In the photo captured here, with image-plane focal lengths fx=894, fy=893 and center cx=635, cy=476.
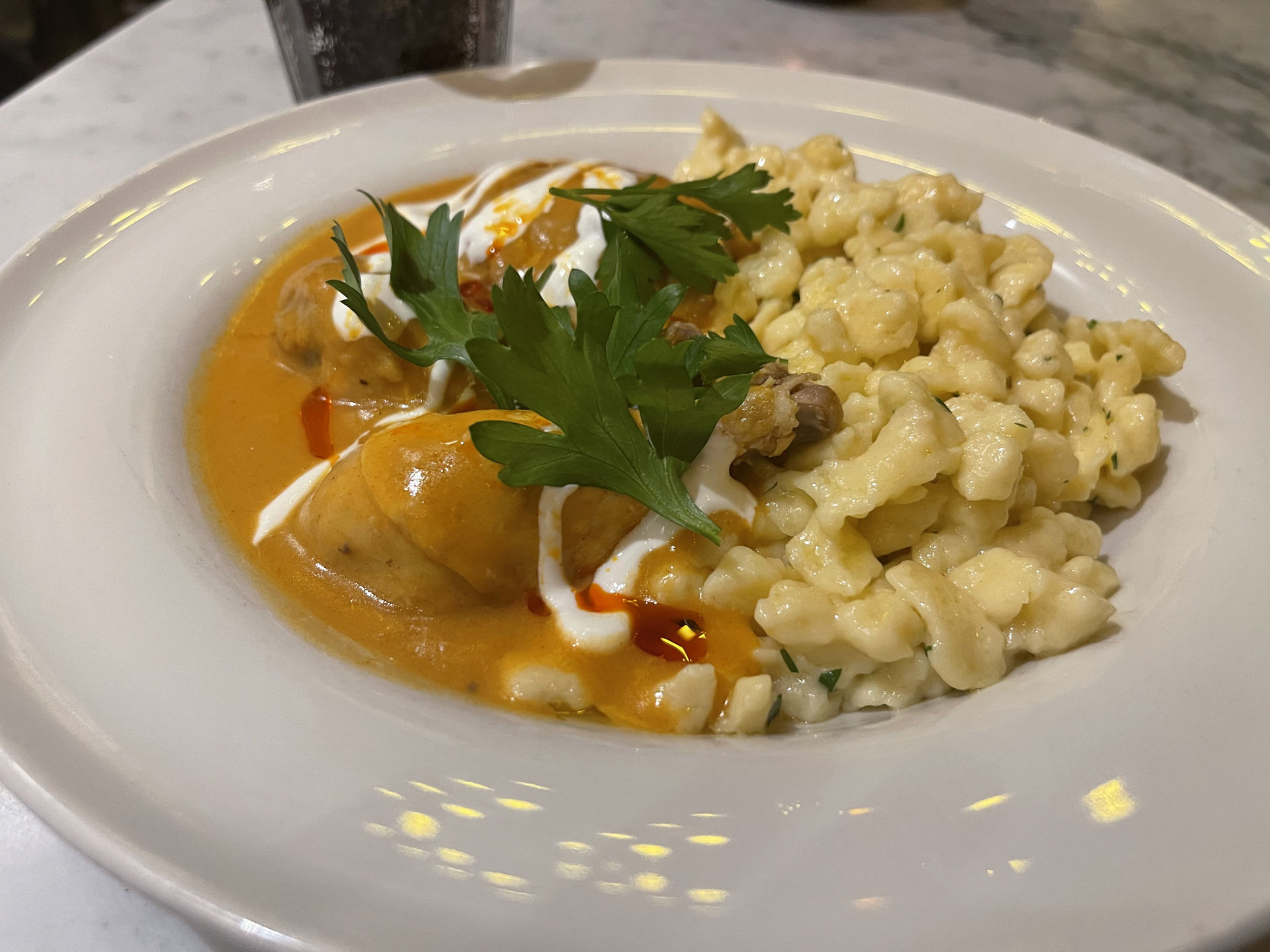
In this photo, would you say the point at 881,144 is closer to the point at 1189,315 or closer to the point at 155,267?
the point at 1189,315

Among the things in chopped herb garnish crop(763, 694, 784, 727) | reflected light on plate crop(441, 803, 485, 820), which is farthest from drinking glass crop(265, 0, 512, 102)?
reflected light on plate crop(441, 803, 485, 820)

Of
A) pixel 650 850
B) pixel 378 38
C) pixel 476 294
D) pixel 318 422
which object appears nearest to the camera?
pixel 650 850

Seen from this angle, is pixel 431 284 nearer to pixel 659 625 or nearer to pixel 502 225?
pixel 502 225

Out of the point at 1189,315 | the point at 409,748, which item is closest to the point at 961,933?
the point at 409,748

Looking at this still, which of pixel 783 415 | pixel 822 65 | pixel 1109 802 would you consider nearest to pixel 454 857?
pixel 1109 802

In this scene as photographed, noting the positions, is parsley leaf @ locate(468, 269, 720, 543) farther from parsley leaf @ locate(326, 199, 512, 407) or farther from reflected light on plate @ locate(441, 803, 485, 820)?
reflected light on plate @ locate(441, 803, 485, 820)

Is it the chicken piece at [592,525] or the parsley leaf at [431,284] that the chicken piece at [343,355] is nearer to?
the parsley leaf at [431,284]
